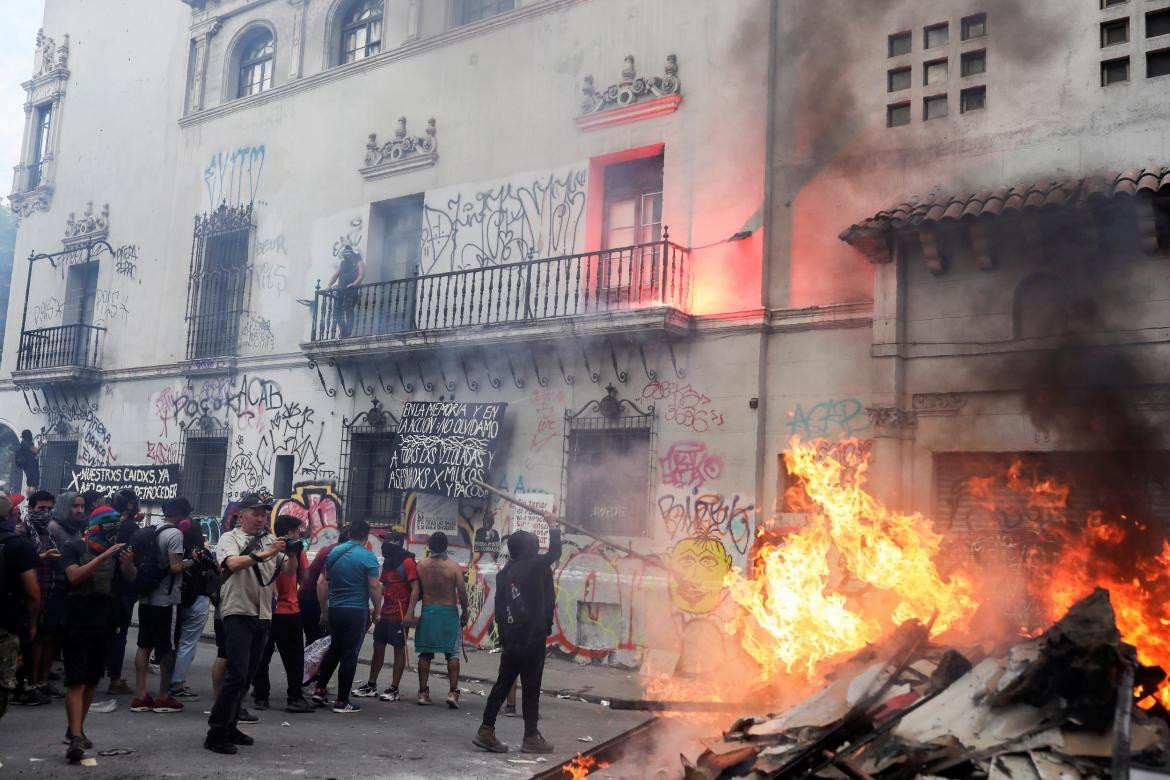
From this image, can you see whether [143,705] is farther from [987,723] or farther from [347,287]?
[347,287]

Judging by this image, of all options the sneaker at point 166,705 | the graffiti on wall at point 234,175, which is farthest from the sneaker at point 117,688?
the graffiti on wall at point 234,175

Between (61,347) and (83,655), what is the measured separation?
50.7ft

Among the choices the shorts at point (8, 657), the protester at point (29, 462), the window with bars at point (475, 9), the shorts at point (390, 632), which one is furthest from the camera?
the protester at point (29, 462)

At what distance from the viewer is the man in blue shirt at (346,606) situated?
855 centimetres

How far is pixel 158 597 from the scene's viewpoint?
8188 mm

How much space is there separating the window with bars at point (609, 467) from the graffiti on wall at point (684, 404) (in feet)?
0.72

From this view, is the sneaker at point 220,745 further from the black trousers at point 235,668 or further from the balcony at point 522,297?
the balcony at point 522,297

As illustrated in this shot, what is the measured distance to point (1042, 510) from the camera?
30.4 feet

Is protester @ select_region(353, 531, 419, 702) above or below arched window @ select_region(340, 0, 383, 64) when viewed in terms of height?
below

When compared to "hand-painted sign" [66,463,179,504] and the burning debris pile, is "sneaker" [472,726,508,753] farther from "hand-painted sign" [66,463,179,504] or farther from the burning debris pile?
"hand-painted sign" [66,463,179,504]

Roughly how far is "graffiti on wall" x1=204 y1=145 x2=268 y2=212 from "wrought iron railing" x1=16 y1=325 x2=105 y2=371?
4.03 metres

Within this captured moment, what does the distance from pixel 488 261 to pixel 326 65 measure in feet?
18.0

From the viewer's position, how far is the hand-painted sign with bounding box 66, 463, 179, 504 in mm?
17578

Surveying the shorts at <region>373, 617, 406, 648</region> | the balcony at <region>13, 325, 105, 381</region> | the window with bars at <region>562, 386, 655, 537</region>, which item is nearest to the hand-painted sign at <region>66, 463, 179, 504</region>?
the balcony at <region>13, 325, 105, 381</region>
